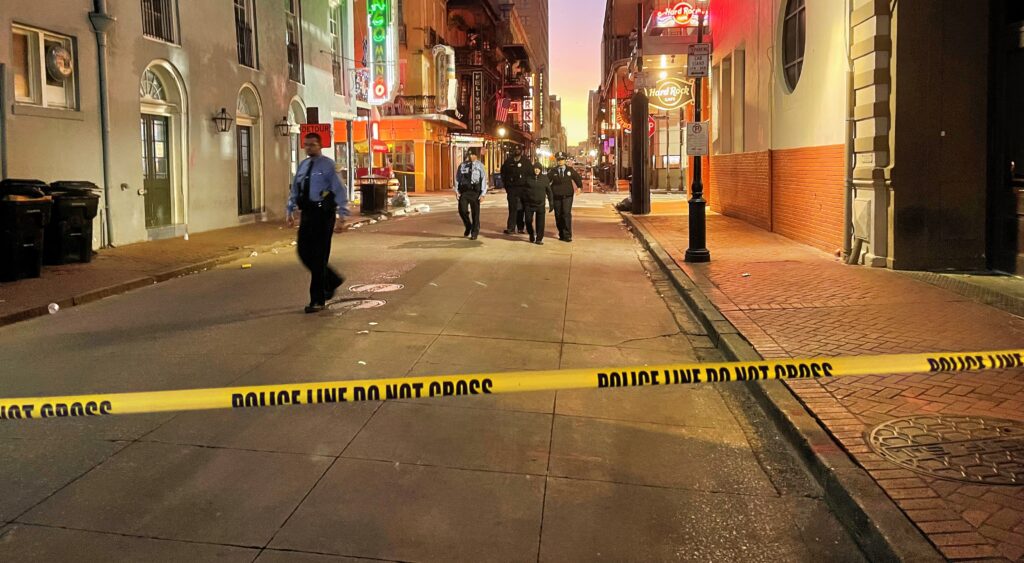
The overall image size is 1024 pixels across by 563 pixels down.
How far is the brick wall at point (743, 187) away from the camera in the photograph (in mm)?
18094

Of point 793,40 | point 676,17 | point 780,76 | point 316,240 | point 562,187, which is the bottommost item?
point 316,240

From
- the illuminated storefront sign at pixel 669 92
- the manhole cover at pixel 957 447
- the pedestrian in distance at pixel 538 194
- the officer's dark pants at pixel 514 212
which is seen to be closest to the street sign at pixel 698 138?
the pedestrian in distance at pixel 538 194

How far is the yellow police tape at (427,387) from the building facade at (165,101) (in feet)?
36.6

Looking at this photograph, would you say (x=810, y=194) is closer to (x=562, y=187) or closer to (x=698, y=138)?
(x=698, y=138)

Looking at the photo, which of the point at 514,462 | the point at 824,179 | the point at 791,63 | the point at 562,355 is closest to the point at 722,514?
the point at 514,462

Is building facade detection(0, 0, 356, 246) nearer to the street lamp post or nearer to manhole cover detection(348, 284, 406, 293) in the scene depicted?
manhole cover detection(348, 284, 406, 293)

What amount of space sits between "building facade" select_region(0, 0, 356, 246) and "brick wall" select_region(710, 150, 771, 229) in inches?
503

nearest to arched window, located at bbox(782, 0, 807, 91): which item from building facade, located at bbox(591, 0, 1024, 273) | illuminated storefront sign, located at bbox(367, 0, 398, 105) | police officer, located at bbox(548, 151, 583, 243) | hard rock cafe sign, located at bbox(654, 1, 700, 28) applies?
building facade, located at bbox(591, 0, 1024, 273)

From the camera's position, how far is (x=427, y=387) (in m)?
4.03

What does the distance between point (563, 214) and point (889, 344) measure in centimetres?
1104

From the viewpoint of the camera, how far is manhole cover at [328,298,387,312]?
31.6 feet

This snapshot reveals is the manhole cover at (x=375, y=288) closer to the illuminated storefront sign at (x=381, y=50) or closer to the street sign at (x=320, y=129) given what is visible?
the street sign at (x=320, y=129)

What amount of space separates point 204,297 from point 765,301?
706 cm

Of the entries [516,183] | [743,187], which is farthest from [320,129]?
[743,187]
